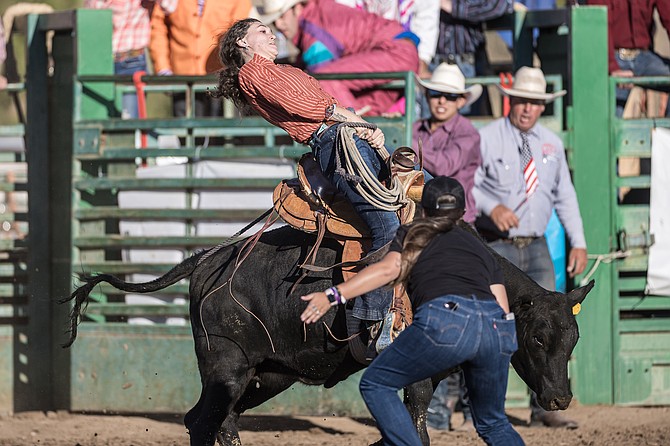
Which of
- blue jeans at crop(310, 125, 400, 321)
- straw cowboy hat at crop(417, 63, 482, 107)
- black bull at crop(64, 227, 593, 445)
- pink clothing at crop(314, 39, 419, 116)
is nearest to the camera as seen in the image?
blue jeans at crop(310, 125, 400, 321)

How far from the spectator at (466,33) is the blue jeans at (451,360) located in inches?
198

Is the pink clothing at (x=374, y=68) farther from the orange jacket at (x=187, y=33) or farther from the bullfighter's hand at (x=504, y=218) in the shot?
the bullfighter's hand at (x=504, y=218)

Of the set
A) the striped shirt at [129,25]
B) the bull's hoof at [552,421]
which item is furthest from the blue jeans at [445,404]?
the striped shirt at [129,25]

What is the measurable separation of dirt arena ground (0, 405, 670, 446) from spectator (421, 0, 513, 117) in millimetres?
2865

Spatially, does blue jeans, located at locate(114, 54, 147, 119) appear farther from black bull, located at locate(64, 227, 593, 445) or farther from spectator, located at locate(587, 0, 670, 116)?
spectator, located at locate(587, 0, 670, 116)

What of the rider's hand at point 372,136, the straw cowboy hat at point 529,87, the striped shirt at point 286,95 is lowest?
the rider's hand at point 372,136

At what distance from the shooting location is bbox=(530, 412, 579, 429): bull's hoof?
8195 millimetres

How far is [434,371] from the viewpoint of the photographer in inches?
193

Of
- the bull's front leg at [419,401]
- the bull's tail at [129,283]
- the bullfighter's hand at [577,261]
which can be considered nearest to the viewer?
the bull's front leg at [419,401]

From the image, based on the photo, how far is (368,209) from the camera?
20.1 feet

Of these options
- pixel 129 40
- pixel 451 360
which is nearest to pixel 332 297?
pixel 451 360

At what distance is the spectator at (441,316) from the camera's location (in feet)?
15.8

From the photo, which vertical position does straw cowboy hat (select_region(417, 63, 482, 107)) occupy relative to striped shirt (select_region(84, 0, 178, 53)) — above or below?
below

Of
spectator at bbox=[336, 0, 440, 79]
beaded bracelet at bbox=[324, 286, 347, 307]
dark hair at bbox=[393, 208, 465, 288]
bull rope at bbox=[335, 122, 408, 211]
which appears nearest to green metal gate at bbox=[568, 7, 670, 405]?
spectator at bbox=[336, 0, 440, 79]
